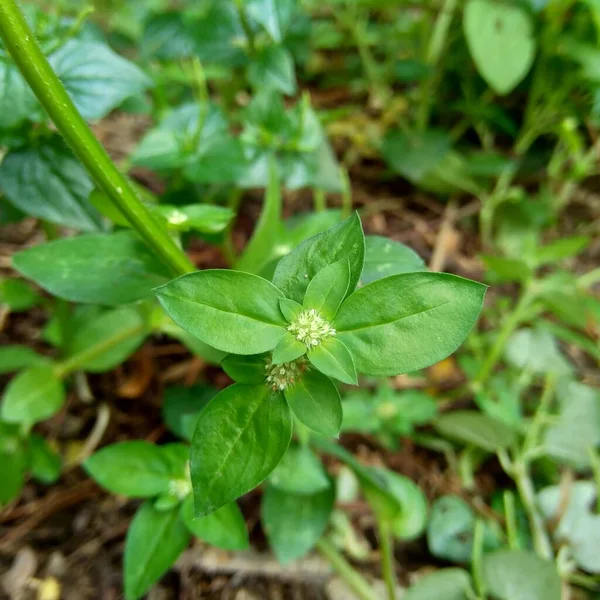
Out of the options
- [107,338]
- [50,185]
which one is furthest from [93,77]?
[107,338]

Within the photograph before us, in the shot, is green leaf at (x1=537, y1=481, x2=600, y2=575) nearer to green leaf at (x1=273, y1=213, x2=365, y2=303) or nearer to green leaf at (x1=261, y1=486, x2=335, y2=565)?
green leaf at (x1=261, y1=486, x2=335, y2=565)

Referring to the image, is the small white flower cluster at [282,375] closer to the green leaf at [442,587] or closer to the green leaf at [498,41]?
the green leaf at [442,587]

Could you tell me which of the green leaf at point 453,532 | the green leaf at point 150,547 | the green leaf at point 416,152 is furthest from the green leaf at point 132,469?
the green leaf at point 416,152

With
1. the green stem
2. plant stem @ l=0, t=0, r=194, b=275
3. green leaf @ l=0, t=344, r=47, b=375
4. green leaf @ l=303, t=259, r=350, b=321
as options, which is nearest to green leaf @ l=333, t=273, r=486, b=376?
green leaf @ l=303, t=259, r=350, b=321

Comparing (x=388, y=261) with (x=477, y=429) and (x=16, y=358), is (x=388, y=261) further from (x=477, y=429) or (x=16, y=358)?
(x=16, y=358)

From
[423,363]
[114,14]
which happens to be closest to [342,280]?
[423,363]
